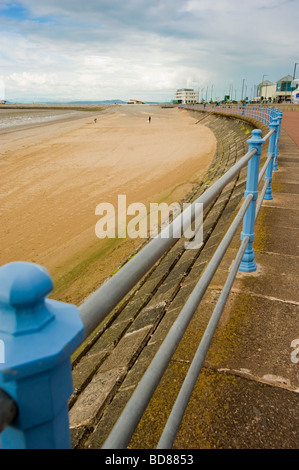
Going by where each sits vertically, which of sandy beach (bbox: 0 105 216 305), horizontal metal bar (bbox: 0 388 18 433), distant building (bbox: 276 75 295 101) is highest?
distant building (bbox: 276 75 295 101)

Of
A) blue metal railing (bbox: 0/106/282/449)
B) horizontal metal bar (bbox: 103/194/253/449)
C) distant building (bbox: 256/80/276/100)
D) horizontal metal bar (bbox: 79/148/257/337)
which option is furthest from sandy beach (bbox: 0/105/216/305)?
distant building (bbox: 256/80/276/100)

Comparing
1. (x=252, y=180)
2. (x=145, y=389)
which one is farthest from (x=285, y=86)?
(x=145, y=389)

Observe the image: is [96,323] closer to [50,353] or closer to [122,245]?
[50,353]

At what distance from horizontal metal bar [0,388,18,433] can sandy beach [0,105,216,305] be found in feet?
18.6

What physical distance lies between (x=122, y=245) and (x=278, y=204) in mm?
3877

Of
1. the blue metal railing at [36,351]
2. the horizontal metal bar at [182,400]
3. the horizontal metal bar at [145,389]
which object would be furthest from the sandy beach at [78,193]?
the blue metal railing at [36,351]

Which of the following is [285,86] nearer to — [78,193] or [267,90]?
[267,90]

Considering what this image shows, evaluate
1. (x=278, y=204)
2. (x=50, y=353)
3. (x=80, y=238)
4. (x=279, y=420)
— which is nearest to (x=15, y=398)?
(x=50, y=353)

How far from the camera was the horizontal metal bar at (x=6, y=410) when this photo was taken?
0.63 m

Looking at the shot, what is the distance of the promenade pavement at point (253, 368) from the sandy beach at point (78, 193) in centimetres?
372

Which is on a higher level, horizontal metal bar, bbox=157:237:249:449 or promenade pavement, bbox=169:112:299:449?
horizontal metal bar, bbox=157:237:249:449

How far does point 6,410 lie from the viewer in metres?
0.63

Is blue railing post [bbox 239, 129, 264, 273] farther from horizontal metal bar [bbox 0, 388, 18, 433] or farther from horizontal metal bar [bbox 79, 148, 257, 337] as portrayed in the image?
horizontal metal bar [bbox 0, 388, 18, 433]

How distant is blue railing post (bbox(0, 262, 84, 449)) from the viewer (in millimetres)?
630
